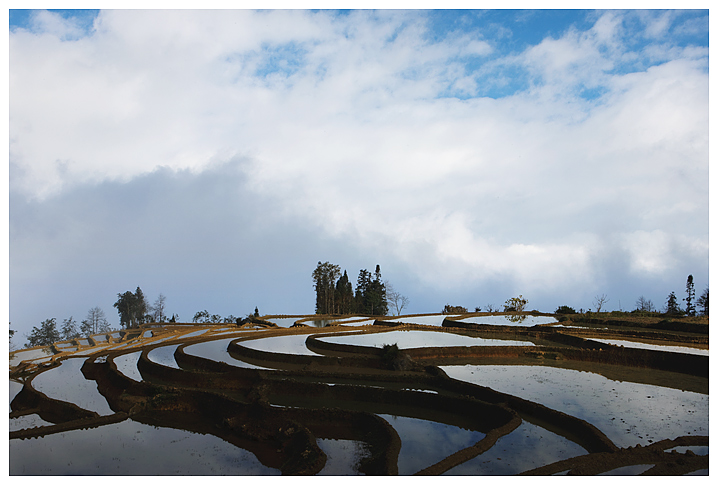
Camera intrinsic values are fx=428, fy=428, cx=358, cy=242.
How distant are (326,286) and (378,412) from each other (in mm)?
56700

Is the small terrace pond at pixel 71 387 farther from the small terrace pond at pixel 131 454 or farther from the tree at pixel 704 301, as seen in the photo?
the tree at pixel 704 301

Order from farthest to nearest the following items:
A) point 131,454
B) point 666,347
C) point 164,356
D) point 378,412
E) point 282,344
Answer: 1. point 282,344
2. point 164,356
3. point 666,347
4. point 378,412
5. point 131,454

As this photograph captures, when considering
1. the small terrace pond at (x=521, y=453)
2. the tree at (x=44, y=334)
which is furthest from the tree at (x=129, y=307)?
the small terrace pond at (x=521, y=453)

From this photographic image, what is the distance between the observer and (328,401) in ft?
59.2

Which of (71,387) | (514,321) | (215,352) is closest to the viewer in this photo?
(71,387)

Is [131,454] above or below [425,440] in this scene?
above

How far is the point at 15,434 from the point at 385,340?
21884 mm

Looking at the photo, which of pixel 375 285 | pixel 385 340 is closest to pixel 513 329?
pixel 385 340

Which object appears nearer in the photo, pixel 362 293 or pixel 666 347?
pixel 666 347

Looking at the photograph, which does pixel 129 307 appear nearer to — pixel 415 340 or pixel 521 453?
pixel 415 340

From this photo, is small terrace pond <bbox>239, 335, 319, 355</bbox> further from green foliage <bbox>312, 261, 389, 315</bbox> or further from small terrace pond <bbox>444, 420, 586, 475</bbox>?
green foliage <bbox>312, 261, 389, 315</bbox>

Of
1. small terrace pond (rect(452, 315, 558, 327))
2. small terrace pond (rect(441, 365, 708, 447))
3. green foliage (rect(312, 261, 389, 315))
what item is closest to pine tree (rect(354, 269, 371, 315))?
green foliage (rect(312, 261, 389, 315))

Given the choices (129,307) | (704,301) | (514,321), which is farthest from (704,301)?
(129,307)

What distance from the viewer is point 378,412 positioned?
53.8 feet
